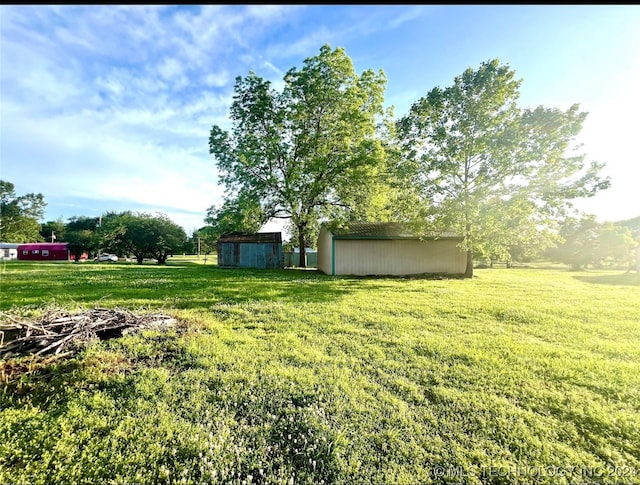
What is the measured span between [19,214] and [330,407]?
6297cm

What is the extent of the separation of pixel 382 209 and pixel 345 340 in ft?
44.5

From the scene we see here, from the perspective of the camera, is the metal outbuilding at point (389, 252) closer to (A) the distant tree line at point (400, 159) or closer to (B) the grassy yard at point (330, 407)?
(A) the distant tree line at point (400, 159)

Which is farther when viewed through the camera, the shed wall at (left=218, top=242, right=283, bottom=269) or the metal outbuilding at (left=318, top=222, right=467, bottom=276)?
the shed wall at (left=218, top=242, right=283, bottom=269)

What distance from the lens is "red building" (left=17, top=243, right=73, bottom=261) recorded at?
41.5m

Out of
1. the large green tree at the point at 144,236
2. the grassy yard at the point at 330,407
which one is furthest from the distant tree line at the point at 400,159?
the large green tree at the point at 144,236

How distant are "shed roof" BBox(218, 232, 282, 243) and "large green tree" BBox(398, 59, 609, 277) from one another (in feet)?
35.9

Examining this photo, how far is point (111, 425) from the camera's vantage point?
100.0 inches

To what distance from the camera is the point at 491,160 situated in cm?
1329

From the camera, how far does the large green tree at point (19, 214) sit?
136 ft

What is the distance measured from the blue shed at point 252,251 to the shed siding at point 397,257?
5.91 m

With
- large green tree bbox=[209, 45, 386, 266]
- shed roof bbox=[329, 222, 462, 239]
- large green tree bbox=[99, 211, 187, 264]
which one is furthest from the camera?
large green tree bbox=[99, 211, 187, 264]

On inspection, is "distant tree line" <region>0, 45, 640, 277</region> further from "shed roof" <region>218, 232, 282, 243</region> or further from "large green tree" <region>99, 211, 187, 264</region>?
"large green tree" <region>99, 211, 187, 264</region>

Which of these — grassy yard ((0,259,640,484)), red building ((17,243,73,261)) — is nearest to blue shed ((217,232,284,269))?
grassy yard ((0,259,640,484))

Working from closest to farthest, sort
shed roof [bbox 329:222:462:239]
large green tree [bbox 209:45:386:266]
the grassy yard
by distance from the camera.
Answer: the grassy yard
shed roof [bbox 329:222:462:239]
large green tree [bbox 209:45:386:266]
